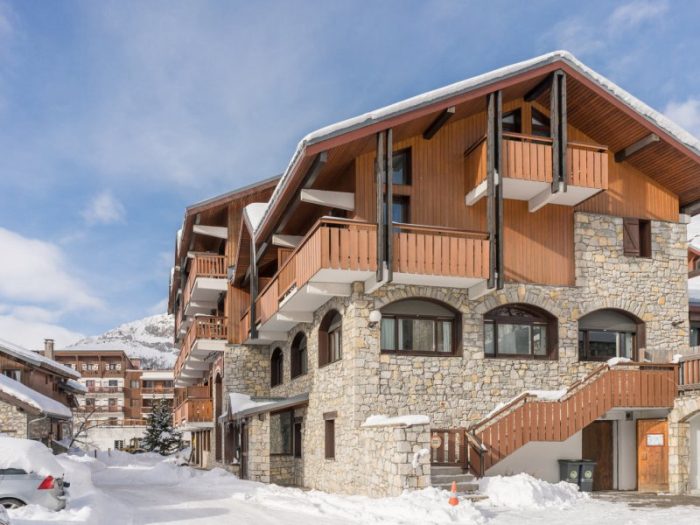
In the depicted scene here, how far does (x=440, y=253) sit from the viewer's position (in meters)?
18.4

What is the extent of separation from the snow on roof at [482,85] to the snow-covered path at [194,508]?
7.79m

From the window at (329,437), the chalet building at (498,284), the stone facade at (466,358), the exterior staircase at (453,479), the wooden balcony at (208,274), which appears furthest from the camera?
the wooden balcony at (208,274)

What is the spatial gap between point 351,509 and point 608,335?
9535 millimetres

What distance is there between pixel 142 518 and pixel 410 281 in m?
8.02

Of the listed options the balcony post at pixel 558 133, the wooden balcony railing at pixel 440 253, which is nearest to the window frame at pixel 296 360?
the wooden balcony railing at pixel 440 253

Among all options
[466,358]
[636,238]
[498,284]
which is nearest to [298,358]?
[466,358]

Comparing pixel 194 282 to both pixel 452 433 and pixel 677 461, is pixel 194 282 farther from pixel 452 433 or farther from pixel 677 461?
pixel 677 461

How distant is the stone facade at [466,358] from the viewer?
18.7 metres

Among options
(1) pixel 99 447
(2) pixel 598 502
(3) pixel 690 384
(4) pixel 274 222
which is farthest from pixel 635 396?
(1) pixel 99 447

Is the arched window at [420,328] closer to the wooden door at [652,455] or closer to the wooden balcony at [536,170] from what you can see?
the wooden balcony at [536,170]

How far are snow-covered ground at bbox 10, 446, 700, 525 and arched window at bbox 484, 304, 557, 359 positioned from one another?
396cm

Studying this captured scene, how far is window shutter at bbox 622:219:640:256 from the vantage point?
2158 centimetres

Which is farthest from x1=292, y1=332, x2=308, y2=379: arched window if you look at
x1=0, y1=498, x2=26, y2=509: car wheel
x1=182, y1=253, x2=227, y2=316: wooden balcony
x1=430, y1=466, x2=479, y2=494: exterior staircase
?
x1=0, y1=498, x2=26, y2=509: car wheel

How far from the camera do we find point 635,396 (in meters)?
18.5
